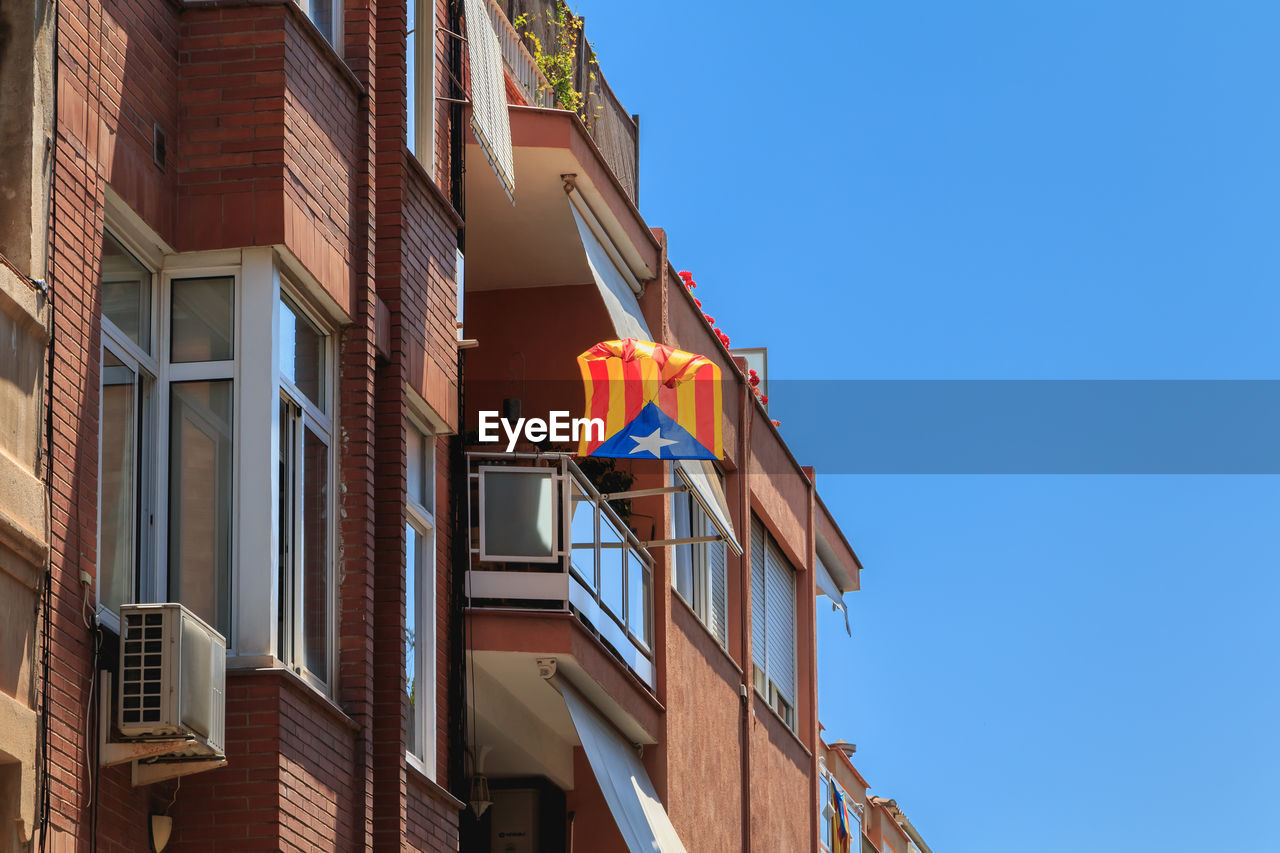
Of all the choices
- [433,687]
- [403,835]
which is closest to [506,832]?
[433,687]

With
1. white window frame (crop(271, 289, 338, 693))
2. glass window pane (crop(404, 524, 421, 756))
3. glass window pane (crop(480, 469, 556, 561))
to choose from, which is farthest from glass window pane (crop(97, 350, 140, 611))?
glass window pane (crop(480, 469, 556, 561))

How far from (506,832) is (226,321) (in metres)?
8.55

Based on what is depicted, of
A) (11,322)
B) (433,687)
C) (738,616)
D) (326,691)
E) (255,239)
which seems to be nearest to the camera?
(11,322)

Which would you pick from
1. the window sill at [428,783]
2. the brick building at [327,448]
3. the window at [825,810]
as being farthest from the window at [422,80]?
the window at [825,810]

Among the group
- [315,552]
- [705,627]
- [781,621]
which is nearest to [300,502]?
[315,552]

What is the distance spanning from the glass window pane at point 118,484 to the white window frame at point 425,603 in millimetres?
3922

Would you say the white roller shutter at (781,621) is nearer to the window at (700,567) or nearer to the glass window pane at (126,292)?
the window at (700,567)

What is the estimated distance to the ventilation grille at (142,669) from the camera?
900 centimetres

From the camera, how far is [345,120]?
11906 mm

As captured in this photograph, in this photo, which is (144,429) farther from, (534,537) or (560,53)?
(560,53)

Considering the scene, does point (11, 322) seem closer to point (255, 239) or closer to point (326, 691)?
point (255, 239)

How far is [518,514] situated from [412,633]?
2374 millimetres

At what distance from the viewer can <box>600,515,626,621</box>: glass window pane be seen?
17.4m

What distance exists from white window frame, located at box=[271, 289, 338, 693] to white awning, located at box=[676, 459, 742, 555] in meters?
7.44
